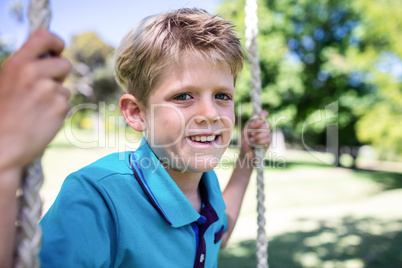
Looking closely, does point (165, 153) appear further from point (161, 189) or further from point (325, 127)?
point (325, 127)

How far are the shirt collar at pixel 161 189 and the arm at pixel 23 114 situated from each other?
0.47m

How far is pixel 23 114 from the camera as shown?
522 millimetres

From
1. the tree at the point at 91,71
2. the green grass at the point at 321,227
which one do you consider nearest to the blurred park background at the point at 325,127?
the green grass at the point at 321,227

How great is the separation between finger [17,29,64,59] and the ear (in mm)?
527

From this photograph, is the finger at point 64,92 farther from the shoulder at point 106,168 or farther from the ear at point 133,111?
the ear at point 133,111

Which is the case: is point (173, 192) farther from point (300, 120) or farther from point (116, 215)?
point (300, 120)

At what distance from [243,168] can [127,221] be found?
0.84m

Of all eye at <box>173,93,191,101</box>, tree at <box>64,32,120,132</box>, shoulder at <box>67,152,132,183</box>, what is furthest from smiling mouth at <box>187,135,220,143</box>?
tree at <box>64,32,120,132</box>

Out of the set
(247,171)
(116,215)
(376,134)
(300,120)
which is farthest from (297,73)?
(116,215)

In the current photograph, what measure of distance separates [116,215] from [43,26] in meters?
0.49

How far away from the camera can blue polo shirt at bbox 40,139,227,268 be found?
71 cm

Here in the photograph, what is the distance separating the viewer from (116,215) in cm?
84

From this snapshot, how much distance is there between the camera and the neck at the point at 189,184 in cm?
112

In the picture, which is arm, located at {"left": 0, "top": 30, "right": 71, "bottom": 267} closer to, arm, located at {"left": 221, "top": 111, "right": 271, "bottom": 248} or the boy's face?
the boy's face
